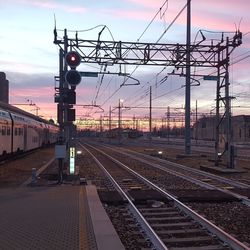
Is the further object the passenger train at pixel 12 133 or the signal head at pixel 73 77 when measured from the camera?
the passenger train at pixel 12 133

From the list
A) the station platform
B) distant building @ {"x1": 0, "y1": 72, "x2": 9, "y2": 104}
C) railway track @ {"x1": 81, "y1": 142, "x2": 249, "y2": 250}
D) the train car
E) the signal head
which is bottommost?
railway track @ {"x1": 81, "y1": 142, "x2": 249, "y2": 250}

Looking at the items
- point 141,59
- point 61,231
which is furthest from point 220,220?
point 141,59

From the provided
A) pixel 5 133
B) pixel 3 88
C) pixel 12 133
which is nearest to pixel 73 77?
pixel 5 133

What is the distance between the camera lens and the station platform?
820 cm

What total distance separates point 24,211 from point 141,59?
72.6 ft

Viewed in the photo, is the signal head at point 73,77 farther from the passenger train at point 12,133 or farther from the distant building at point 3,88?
the distant building at point 3,88

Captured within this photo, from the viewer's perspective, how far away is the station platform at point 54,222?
8.20 meters

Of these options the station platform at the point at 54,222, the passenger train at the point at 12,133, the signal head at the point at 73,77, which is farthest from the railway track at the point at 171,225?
the passenger train at the point at 12,133

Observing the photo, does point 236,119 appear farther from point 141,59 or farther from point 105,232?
point 105,232

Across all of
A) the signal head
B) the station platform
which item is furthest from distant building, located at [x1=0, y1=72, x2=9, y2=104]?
the station platform

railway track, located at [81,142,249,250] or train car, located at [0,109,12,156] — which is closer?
railway track, located at [81,142,249,250]

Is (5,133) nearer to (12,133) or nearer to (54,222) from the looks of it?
(12,133)

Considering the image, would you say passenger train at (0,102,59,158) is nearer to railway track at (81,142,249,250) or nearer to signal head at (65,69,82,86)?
signal head at (65,69,82,86)

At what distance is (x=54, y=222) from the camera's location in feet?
33.0
